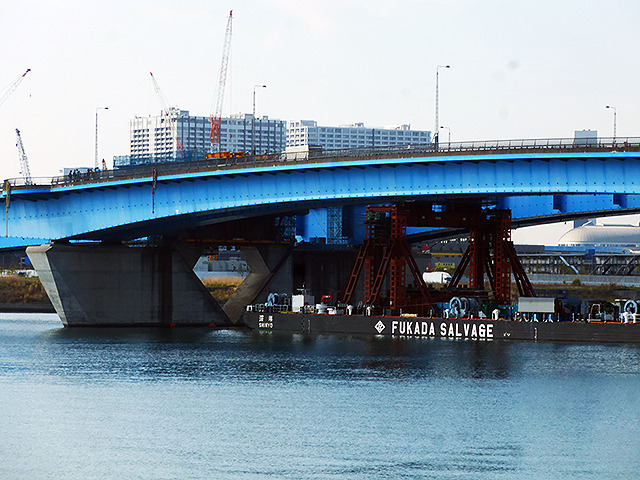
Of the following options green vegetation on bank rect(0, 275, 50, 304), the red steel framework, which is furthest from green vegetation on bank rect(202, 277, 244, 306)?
the red steel framework

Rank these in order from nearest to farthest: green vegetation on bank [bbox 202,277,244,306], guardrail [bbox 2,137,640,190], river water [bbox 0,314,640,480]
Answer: river water [bbox 0,314,640,480] → guardrail [bbox 2,137,640,190] → green vegetation on bank [bbox 202,277,244,306]

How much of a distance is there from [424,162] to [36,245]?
140ft

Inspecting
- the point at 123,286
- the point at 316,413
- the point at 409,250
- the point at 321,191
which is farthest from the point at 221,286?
the point at 316,413

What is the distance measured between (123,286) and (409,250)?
94.1 ft

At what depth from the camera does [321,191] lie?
98000mm

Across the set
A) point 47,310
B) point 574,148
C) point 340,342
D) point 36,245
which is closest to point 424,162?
point 574,148

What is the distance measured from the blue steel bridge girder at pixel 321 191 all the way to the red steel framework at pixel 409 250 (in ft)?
9.58

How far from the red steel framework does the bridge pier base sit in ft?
54.3

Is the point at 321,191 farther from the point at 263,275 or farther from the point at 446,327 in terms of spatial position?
the point at 263,275

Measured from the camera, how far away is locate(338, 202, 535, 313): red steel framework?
370 feet

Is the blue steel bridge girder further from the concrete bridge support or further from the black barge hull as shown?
the concrete bridge support

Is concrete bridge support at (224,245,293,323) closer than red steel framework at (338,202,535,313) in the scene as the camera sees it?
No

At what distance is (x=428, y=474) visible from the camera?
4597cm

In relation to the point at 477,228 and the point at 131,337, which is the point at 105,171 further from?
the point at 477,228
